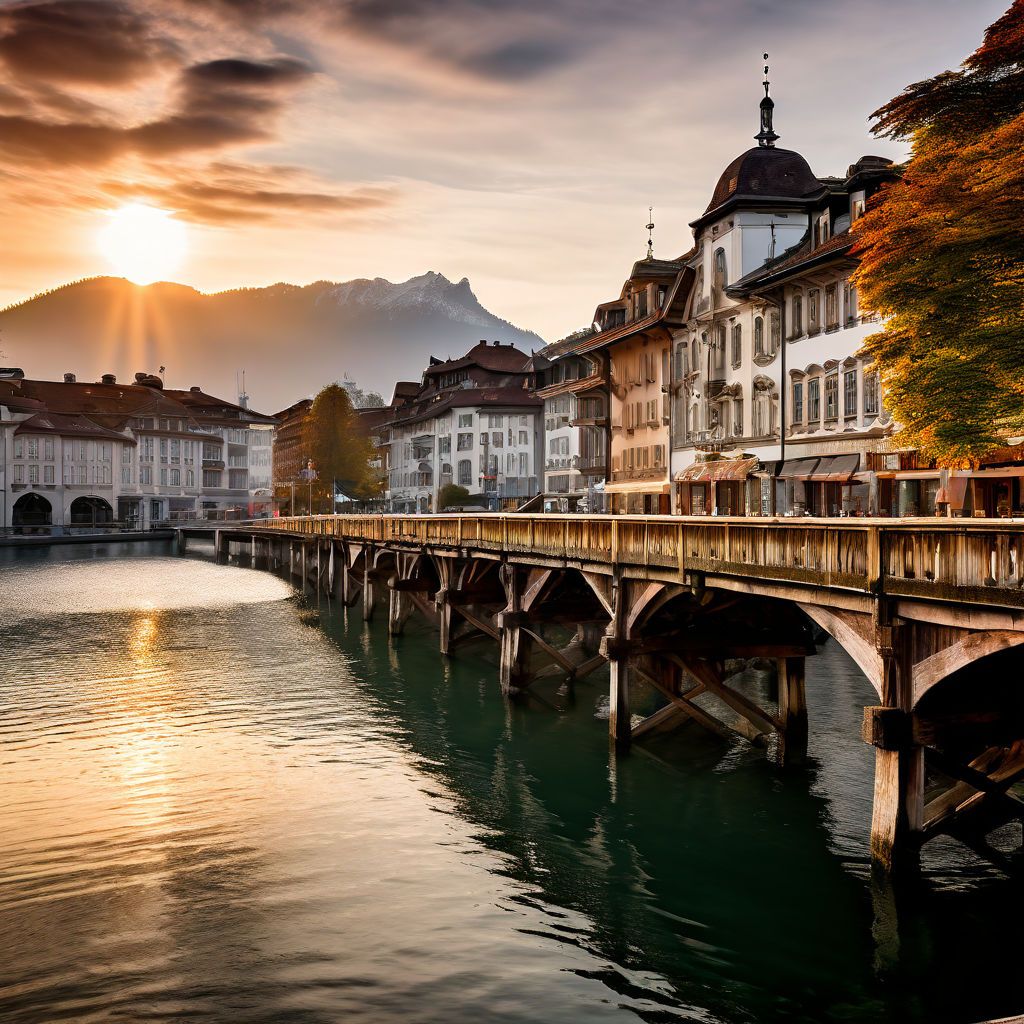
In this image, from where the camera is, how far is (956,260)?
2500 cm

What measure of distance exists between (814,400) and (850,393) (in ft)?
9.44

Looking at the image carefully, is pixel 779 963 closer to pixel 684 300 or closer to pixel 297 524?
pixel 684 300

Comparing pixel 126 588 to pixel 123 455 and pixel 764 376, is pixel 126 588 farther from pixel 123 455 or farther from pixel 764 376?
pixel 123 455

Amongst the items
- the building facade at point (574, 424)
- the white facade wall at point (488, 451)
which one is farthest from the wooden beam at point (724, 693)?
the white facade wall at point (488, 451)

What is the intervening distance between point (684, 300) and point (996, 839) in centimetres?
4302

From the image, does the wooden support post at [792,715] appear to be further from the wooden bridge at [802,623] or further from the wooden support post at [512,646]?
the wooden support post at [512,646]

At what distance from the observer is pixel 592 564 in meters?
25.1

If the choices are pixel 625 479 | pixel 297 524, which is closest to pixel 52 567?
pixel 297 524

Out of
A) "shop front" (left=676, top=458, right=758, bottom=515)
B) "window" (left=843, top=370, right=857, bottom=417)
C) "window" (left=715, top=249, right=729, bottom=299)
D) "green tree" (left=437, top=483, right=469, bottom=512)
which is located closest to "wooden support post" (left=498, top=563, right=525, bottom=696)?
"shop front" (left=676, top=458, right=758, bottom=515)

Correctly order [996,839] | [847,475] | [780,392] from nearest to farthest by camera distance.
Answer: [996,839], [847,475], [780,392]

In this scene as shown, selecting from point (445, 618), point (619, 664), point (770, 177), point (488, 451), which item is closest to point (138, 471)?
point (488, 451)

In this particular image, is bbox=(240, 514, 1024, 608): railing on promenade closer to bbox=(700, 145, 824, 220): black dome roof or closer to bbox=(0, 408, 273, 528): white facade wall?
bbox=(700, 145, 824, 220): black dome roof

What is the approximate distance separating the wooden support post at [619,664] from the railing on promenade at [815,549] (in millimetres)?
767

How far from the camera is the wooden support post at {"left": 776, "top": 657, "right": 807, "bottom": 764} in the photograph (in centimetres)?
2267
